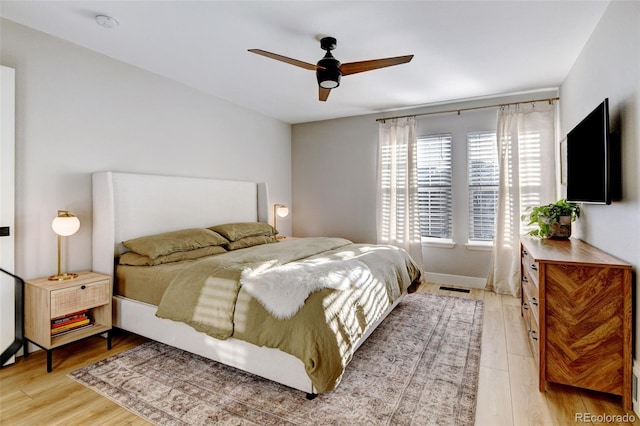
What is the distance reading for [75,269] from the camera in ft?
9.21

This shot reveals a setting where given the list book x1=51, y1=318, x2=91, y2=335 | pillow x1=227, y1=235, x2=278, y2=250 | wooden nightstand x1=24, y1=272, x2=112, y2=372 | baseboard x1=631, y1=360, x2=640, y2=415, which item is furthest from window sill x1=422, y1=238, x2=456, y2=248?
book x1=51, y1=318, x2=91, y2=335

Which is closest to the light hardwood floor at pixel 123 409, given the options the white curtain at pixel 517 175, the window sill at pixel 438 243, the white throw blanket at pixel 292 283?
the white throw blanket at pixel 292 283

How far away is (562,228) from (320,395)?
2601 millimetres

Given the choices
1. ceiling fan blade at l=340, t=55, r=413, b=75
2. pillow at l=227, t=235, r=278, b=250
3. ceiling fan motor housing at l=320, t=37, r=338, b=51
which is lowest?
pillow at l=227, t=235, r=278, b=250

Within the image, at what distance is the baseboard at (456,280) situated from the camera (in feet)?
14.5

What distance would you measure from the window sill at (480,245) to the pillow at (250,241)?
2692 millimetres

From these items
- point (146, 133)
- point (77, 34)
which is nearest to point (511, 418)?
point (146, 133)

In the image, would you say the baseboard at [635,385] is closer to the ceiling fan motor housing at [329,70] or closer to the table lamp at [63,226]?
the ceiling fan motor housing at [329,70]

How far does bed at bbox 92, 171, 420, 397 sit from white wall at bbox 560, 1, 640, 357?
1.58 metres

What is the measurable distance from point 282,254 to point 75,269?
1809mm

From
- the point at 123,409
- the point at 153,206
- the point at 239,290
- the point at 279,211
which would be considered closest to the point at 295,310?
the point at 239,290

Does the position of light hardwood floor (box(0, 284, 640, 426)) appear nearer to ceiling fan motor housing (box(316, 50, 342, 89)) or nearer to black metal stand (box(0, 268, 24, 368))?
black metal stand (box(0, 268, 24, 368))

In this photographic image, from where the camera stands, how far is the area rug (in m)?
1.80

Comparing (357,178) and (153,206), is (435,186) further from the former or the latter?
(153,206)
